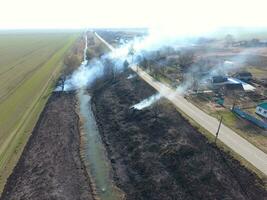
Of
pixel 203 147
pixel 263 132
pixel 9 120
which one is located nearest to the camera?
pixel 203 147

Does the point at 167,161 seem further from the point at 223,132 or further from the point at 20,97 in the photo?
the point at 20,97

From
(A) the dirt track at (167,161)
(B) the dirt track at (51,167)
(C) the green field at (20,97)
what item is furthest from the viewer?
(C) the green field at (20,97)

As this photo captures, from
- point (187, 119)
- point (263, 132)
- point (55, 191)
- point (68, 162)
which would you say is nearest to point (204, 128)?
point (187, 119)

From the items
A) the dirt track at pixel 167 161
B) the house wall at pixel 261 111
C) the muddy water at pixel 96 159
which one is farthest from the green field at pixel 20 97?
the house wall at pixel 261 111

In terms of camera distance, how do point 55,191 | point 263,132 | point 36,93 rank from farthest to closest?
point 36,93 < point 263,132 < point 55,191

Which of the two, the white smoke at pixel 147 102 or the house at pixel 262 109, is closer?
the house at pixel 262 109

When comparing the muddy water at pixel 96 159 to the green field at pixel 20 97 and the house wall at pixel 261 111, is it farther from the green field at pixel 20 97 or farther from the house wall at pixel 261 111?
the house wall at pixel 261 111

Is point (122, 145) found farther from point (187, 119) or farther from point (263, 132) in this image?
point (263, 132)
